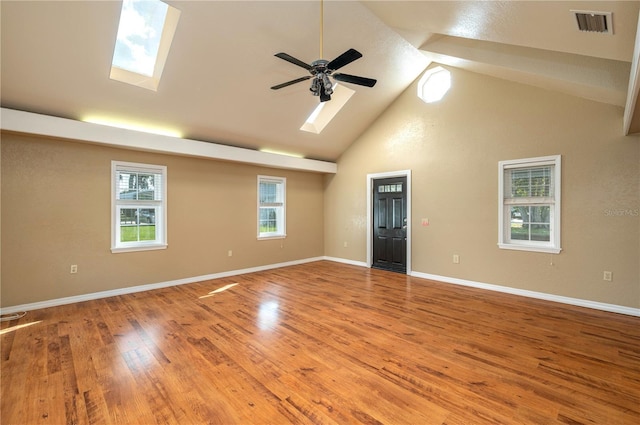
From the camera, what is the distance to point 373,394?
2.06 metres

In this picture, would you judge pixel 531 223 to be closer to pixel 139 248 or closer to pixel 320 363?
pixel 320 363

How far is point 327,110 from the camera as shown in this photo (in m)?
5.89

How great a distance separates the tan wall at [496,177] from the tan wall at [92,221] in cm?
294

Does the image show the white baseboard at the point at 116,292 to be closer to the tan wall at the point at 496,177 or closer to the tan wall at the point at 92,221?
the tan wall at the point at 92,221

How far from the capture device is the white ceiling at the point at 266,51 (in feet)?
8.93

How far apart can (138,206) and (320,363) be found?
3.98 metres

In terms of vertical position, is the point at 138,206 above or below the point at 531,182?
below

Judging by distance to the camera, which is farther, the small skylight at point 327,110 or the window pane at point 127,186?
the small skylight at point 327,110

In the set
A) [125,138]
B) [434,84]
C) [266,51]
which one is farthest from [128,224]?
[434,84]

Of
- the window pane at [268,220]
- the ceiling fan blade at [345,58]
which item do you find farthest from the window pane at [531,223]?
the window pane at [268,220]

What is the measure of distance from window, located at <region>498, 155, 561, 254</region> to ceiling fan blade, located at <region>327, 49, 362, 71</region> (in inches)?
132

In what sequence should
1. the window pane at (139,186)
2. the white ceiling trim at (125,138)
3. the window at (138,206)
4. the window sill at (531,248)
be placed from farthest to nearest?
1. the window pane at (139,186)
2. the window at (138,206)
3. the window sill at (531,248)
4. the white ceiling trim at (125,138)

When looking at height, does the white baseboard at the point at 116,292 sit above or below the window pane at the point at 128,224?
below

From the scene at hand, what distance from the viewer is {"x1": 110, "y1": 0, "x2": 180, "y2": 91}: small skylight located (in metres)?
3.31
